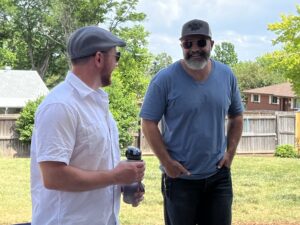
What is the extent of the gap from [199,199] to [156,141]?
51 centimetres

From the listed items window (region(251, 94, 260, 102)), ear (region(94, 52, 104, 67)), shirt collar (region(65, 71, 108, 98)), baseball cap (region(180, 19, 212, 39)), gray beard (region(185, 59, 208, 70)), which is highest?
window (region(251, 94, 260, 102))

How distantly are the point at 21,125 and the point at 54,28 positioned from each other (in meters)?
24.0

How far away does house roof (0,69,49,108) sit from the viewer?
29438 mm

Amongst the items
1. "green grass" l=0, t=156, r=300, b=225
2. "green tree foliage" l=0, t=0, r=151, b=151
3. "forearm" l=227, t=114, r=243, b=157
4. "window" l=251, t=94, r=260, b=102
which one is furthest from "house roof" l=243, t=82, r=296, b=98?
"forearm" l=227, t=114, r=243, b=157

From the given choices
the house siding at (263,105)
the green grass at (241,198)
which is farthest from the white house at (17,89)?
the house siding at (263,105)

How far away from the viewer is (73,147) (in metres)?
2.37

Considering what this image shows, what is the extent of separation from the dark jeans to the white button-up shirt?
1.23 m

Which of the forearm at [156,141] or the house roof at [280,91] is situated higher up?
the house roof at [280,91]

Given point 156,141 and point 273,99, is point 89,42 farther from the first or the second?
point 273,99

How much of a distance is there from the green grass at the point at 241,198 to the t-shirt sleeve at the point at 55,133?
5.01 meters

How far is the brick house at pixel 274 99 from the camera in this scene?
4838 cm

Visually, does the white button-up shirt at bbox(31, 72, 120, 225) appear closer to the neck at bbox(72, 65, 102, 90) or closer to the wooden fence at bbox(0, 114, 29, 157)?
the neck at bbox(72, 65, 102, 90)

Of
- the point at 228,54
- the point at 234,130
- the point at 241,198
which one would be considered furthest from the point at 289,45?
the point at 228,54

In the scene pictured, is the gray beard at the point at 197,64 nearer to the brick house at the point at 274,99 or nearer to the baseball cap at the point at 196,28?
the baseball cap at the point at 196,28
